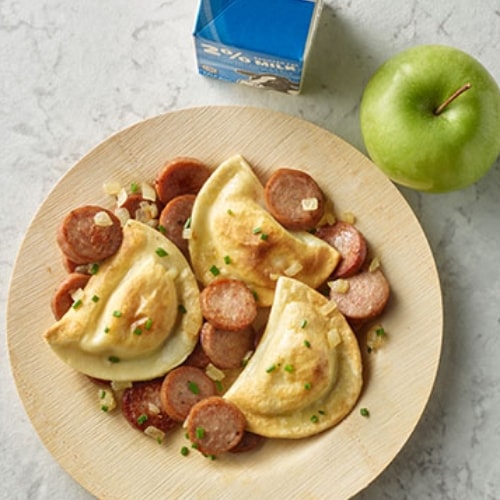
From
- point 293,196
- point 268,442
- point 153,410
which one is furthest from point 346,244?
point 153,410

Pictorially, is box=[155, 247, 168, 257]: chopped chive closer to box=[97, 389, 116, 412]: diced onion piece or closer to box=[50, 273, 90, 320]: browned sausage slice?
box=[50, 273, 90, 320]: browned sausage slice

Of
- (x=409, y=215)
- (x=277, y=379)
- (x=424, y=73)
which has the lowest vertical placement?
(x=277, y=379)

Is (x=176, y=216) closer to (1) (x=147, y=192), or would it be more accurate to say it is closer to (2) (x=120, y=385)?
(1) (x=147, y=192)

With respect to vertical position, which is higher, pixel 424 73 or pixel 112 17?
pixel 424 73

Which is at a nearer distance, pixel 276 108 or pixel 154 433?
pixel 154 433

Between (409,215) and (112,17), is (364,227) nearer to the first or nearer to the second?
(409,215)

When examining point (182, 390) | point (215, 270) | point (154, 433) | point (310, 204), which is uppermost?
point (310, 204)

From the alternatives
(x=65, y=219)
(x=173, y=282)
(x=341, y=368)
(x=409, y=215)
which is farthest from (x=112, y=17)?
(x=341, y=368)
